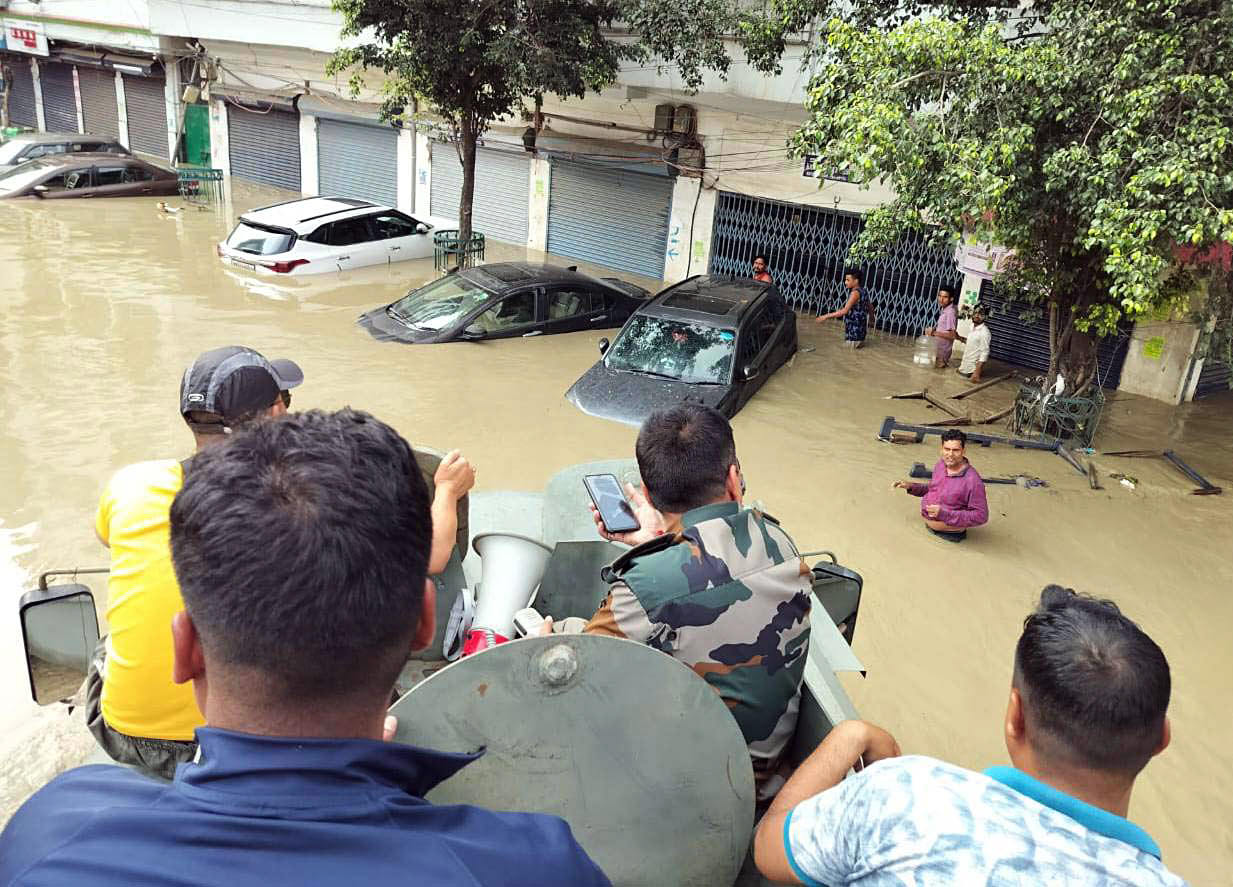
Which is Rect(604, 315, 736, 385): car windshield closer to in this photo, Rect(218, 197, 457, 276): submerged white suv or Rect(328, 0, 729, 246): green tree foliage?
Rect(328, 0, 729, 246): green tree foliage

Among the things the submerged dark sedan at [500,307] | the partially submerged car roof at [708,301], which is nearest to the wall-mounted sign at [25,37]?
the submerged dark sedan at [500,307]

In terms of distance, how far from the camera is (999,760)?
4895 millimetres

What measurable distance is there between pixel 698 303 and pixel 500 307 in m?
2.62

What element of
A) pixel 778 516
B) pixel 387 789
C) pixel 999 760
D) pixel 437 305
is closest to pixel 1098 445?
pixel 778 516

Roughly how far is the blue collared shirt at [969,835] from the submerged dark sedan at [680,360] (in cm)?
694

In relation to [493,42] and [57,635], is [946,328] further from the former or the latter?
[57,635]

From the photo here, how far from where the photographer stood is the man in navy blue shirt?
0.97 m

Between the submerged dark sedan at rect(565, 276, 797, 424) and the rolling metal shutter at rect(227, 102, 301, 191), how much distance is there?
15.1 meters

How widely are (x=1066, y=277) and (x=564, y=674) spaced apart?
8.31 metres

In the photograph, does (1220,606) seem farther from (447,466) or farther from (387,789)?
(387,789)

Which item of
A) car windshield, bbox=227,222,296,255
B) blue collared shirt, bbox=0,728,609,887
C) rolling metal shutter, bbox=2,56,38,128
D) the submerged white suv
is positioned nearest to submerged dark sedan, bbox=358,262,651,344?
the submerged white suv

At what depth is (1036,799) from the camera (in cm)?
162

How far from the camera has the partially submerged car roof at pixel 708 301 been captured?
9.52m

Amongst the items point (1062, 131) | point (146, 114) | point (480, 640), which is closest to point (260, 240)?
point (1062, 131)
